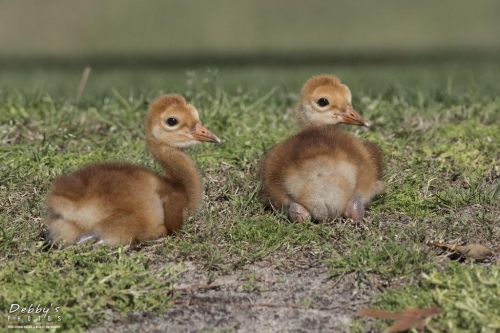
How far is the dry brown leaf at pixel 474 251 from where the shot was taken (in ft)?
15.5

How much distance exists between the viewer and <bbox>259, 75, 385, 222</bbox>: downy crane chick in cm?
520

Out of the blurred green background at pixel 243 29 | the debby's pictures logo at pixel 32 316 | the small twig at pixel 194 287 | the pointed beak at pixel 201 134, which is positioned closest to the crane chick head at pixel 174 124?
the pointed beak at pixel 201 134

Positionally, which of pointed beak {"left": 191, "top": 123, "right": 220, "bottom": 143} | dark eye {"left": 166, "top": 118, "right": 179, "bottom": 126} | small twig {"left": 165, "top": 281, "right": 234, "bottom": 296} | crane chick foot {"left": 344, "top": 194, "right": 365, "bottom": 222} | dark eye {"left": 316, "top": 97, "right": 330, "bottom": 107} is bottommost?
small twig {"left": 165, "top": 281, "right": 234, "bottom": 296}

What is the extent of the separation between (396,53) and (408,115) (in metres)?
15.4

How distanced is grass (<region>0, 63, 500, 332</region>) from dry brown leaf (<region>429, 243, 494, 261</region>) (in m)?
0.13

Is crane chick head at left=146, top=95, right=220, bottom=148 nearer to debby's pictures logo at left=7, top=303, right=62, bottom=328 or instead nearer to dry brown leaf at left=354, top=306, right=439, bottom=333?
debby's pictures logo at left=7, top=303, right=62, bottom=328

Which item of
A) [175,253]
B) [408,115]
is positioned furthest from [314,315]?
[408,115]

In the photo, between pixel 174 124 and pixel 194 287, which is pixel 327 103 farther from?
pixel 194 287

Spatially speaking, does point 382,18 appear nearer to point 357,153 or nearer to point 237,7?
point 237,7

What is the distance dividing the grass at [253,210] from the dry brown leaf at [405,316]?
65mm

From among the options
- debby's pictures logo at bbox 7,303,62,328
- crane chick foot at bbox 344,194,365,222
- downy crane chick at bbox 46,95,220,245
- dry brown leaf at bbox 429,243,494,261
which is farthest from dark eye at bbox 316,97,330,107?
debby's pictures logo at bbox 7,303,62,328

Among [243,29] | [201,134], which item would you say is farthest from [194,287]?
[243,29]

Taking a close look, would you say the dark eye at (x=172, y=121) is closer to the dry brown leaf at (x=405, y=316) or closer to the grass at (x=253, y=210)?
the grass at (x=253, y=210)

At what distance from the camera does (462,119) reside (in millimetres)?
7859
